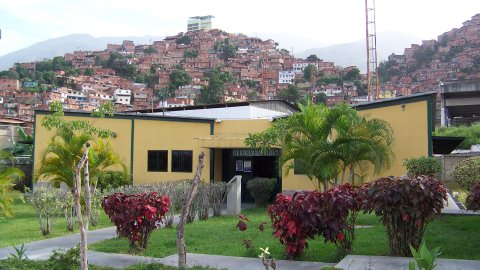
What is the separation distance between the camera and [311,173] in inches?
587

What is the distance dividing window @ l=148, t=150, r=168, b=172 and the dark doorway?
95.3 inches

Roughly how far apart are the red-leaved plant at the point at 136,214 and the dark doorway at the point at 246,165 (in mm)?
11140

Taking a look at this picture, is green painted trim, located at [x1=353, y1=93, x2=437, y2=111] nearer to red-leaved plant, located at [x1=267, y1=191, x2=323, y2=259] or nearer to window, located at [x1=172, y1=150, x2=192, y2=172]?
window, located at [x1=172, y1=150, x2=192, y2=172]

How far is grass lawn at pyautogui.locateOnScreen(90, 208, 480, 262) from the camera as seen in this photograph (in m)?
8.42

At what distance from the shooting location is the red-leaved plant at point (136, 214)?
365 inches

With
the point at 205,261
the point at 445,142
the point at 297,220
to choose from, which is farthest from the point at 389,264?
the point at 445,142

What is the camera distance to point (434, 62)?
132250mm

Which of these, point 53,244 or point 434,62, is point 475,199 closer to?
point 53,244

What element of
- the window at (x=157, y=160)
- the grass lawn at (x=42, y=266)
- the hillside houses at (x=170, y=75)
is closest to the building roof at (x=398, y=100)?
the window at (x=157, y=160)

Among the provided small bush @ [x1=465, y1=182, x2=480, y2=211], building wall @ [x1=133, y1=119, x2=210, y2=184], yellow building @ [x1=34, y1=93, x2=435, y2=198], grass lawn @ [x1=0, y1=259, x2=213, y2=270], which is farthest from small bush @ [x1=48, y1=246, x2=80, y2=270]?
building wall @ [x1=133, y1=119, x2=210, y2=184]

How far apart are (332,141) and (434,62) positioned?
12780 centimetres

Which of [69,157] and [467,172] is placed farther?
[69,157]

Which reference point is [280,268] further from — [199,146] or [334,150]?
[199,146]

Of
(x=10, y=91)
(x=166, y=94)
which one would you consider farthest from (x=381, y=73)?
(x=10, y=91)
